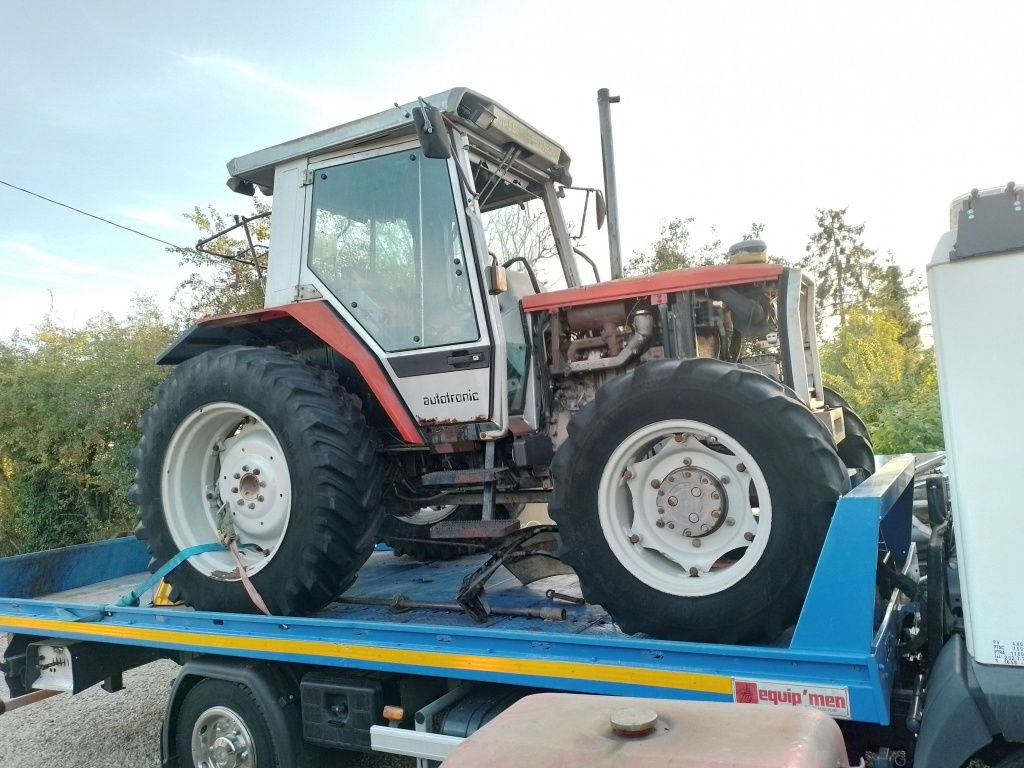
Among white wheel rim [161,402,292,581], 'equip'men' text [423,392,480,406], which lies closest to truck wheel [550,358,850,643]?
'equip'men' text [423,392,480,406]

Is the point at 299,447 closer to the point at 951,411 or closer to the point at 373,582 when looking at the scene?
the point at 373,582

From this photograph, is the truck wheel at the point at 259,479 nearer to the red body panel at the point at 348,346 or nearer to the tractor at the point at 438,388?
the tractor at the point at 438,388

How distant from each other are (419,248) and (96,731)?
163 inches

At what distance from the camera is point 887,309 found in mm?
18156

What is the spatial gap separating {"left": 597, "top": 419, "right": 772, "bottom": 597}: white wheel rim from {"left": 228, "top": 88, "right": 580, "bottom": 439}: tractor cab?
1.02 m

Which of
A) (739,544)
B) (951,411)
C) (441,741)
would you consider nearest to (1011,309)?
(951,411)

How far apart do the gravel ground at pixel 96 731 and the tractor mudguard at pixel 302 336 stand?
1.84 meters

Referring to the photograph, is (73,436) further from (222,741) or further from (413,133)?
(413,133)

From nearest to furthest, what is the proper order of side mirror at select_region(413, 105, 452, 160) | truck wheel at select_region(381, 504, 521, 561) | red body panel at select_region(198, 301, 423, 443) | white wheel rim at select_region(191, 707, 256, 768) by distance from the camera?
side mirror at select_region(413, 105, 452, 160) < white wheel rim at select_region(191, 707, 256, 768) < red body panel at select_region(198, 301, 423, 443) < truck wheel at select_region(381, 504, 521, 561)

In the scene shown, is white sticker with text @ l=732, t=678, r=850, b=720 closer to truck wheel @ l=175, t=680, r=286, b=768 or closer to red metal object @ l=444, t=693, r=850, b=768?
red metal object @ l=444, t=693, r=850, b=768

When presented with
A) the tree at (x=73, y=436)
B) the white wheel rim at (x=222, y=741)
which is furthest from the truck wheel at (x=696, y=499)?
the tree at (x=73, y=436)

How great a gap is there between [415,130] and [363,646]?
2420 mm

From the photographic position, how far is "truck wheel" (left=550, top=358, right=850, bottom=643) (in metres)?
2.83

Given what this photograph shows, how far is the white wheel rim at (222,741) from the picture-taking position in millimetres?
3932
